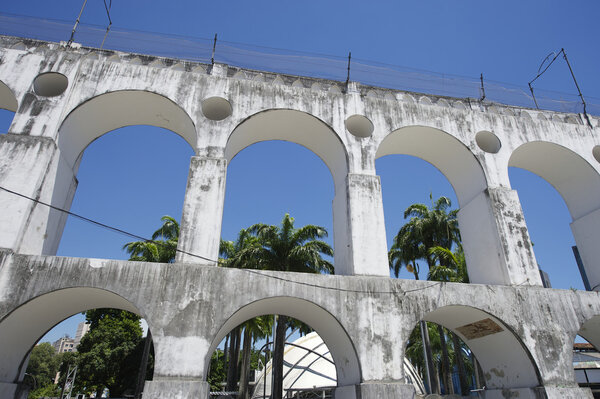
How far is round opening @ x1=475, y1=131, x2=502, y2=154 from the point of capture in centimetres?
1291

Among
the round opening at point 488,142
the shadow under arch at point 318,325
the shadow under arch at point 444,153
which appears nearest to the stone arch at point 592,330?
the shadow under arch at point 444,153

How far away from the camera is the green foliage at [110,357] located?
23562mm

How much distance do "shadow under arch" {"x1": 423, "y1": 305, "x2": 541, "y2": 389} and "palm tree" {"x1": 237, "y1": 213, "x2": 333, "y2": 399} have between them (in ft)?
24.9

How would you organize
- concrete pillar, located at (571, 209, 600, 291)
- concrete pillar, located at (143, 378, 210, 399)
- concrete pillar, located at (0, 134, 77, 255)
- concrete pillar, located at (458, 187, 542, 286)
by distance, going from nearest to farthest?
concrete pillar, located at (143, 378, 210, 399), concrete pillar, located at (0, 134, 77, 255), concrete pillar, located at (458, 187, 542, 286), concrete pillar, located at (571, 209, 600, 291)

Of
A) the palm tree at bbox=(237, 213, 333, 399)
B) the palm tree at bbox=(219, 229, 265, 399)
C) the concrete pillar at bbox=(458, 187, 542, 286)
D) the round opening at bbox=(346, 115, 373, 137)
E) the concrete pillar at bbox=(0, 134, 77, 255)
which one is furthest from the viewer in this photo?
the palm tree at bbox=(219, 229, 265, 399)

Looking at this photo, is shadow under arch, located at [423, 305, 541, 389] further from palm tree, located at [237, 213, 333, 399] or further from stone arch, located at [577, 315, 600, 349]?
palm tree, located at [237, 213, 333, 399]

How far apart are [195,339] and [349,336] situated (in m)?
3.36

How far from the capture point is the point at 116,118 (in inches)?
474

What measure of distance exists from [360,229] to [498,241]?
4065 mm

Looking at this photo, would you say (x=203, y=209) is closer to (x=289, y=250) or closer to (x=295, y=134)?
(x=295, y=134)

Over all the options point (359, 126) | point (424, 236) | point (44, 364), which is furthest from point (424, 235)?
point (44, 364)

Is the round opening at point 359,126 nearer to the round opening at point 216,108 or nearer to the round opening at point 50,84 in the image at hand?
the round opening at point 216,108

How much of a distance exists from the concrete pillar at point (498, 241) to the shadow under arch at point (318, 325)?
4.80m

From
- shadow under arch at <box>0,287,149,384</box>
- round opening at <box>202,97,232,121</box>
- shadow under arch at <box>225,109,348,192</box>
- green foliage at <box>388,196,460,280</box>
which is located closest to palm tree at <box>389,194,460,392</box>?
green foliage at <box>388,196,460,280</box>
